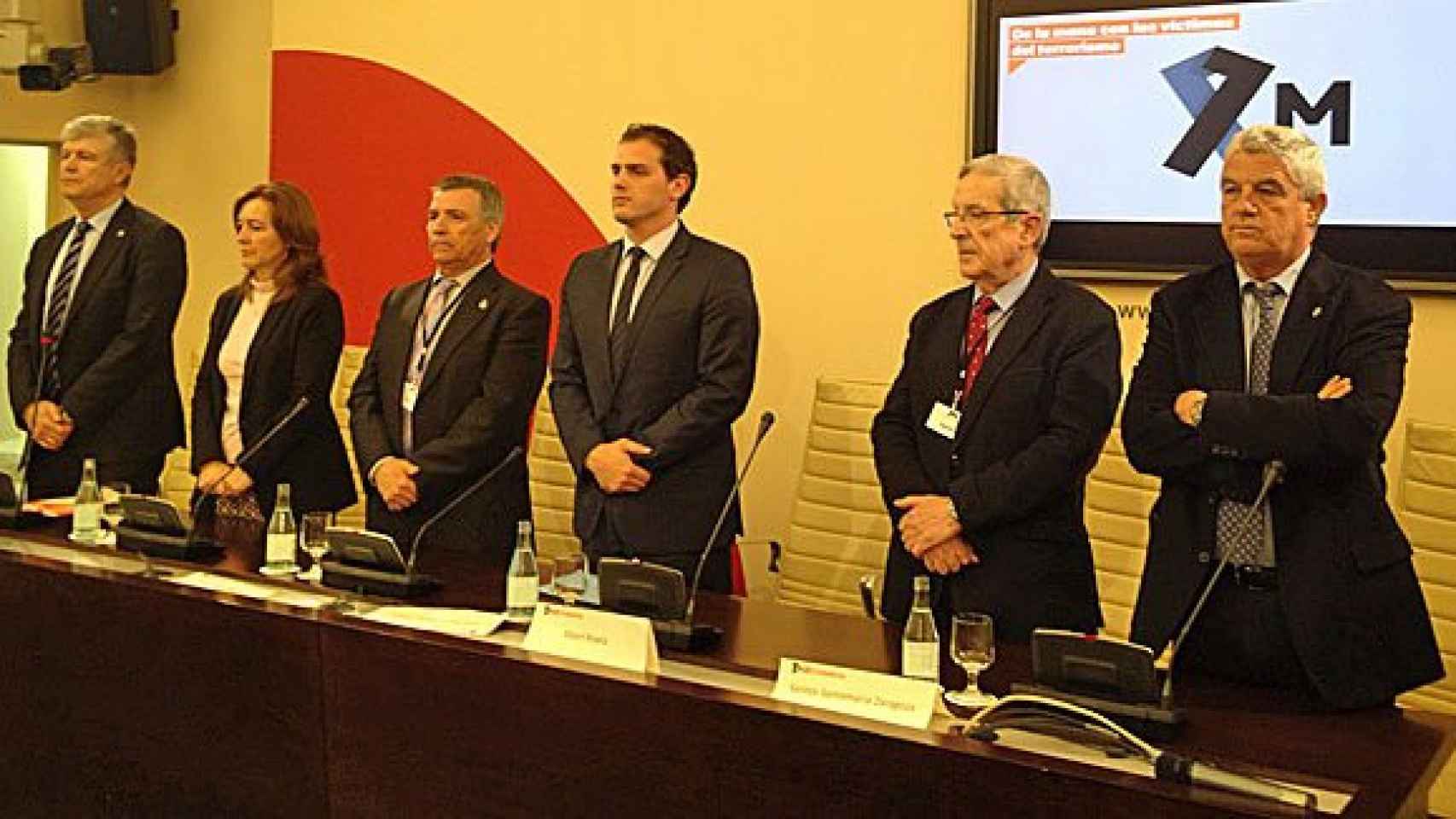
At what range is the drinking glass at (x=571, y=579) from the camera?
277cm

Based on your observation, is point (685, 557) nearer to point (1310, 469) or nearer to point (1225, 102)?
point (1310, 469)

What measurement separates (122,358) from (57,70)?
7.27 ft

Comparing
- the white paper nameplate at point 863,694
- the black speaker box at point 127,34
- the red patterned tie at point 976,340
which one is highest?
the black speaker box at point 127,34

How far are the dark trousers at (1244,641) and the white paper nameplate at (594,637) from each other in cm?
83

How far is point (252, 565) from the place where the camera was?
3076mm

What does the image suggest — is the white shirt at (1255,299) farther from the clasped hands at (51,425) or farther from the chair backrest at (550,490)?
the clasped hands at (51,425)

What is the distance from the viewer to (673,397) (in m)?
3.62

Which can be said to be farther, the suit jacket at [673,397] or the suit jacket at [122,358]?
the suit jacket at [122,358]

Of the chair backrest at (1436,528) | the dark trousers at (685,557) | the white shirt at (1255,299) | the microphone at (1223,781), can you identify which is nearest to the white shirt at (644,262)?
the dark trousers at (685,557)

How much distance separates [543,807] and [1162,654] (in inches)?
39.5

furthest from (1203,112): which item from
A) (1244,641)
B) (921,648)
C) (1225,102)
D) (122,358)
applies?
(122,358)

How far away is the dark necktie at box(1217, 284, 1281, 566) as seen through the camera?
256cm

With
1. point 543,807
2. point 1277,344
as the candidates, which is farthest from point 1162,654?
point 543,807

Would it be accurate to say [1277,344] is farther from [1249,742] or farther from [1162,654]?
[1249,742]
